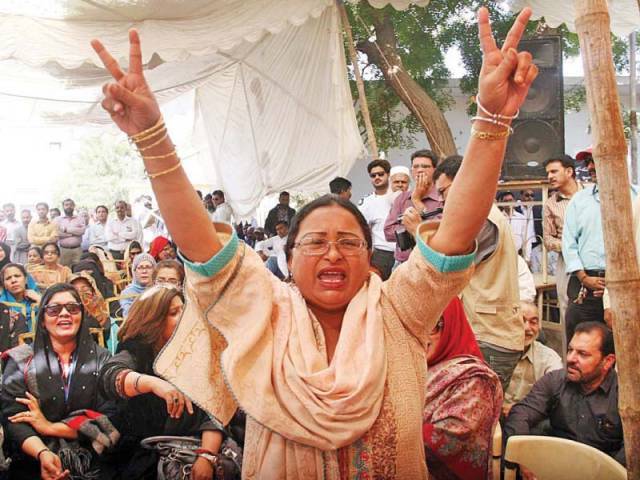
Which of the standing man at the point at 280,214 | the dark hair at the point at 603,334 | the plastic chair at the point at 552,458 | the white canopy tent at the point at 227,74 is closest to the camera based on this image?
the plastic chair at the point at 552,458

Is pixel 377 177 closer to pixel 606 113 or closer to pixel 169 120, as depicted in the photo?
pixel 606 113

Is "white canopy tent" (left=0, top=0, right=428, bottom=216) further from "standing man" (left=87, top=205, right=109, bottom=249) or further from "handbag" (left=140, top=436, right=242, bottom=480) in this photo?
"handbag" (left=140, top=436, right=242, bottom=480)

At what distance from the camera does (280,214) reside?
26.5 feet

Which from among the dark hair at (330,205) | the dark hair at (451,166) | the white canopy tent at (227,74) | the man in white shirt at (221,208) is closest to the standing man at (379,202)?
the white canopy tent at (227,74)

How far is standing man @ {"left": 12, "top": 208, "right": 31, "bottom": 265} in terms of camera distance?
30.3ft

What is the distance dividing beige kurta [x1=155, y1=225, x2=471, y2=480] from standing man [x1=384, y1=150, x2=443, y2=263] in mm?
2082

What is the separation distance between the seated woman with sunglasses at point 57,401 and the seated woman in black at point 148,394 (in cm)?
11

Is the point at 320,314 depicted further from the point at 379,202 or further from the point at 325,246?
the point at 379,202

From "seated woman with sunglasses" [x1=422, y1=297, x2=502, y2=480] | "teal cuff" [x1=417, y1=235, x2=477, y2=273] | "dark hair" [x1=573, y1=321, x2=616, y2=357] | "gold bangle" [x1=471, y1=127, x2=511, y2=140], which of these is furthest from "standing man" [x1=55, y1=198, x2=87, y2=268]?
"gold bangle" [x1=471, y1=127, x2=511, y2=140]

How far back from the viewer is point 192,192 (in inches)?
54.7

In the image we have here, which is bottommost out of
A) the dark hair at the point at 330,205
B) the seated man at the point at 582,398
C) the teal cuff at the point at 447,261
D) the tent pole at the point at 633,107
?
the seated man at the point at 582,398

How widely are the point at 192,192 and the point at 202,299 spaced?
0.85ft

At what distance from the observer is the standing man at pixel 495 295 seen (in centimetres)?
308

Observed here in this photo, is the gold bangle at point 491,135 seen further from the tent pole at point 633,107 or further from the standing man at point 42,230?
the standing man at point 42,230
